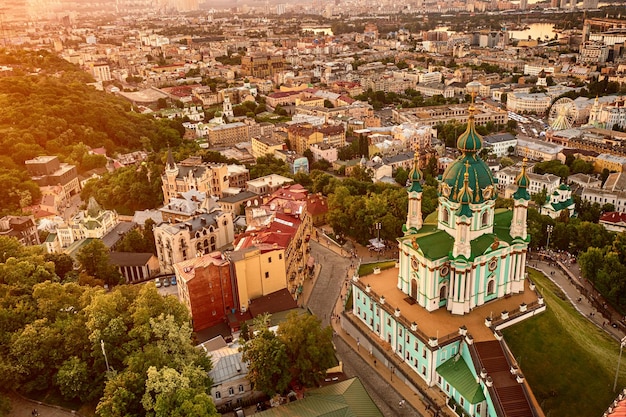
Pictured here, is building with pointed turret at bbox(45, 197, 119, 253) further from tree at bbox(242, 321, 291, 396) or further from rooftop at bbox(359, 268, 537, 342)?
rooftop at bbox(359, 268, 537, 342)

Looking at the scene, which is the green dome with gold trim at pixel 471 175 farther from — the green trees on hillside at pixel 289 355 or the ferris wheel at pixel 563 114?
the ferris wheel at pixel 563 114

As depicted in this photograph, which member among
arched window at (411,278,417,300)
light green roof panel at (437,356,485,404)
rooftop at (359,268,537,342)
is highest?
arched window at (411,278,417,300)

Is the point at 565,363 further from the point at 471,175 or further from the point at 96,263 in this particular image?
the point at 96,263

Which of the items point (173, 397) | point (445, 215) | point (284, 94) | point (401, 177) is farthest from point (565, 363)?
point (284, 94)

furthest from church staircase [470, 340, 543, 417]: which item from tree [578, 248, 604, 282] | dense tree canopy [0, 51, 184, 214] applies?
dense tree canopy [0, 51, 184, 214]

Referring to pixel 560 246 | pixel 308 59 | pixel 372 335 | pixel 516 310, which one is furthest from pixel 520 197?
pixel 308 59

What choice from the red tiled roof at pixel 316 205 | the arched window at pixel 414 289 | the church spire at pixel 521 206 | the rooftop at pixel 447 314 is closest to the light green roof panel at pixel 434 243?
the arched window at pixel 414 289
